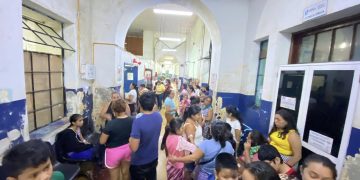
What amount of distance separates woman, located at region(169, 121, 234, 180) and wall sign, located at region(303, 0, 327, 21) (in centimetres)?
167

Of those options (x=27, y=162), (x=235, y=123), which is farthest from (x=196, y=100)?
(x=27, y=162)

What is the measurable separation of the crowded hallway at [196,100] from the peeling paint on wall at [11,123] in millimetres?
11

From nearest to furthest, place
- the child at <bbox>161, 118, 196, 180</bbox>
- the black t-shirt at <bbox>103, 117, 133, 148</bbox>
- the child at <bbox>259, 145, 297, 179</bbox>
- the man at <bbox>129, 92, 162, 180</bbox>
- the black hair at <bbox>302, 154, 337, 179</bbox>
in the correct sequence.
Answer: the black hair at <bbox>302, 154, 337, 179</bbox>, the child at <bbox>259, 145, 297, 179</bbox>, the man at <bbox>129, 92, 162, 180</bbox>, the child at <bbox>161, 118, 196, 180</bbox>, the black t-shirt at <bbox>103, 117, 133, 148</bbox>

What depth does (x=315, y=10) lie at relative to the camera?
2150 millimetres

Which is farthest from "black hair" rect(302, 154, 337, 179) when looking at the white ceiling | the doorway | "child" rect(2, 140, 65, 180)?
the white ceiling

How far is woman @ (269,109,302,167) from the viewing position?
1968mm

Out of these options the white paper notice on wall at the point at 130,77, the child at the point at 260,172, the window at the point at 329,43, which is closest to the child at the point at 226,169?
the child at the point at 260,172

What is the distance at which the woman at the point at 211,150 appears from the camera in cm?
187

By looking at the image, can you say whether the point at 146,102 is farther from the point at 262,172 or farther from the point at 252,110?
the point at 252,110

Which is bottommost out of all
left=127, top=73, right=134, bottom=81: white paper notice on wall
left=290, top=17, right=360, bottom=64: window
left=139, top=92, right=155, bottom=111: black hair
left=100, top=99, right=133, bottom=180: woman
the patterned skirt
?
the patterned skirt

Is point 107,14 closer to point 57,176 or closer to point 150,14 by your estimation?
point 57,176

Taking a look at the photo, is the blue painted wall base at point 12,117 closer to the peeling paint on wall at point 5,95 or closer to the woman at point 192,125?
the peeling paint on wall at point 5,95

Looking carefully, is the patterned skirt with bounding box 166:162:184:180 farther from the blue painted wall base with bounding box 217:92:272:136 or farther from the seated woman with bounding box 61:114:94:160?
the blue painted wall base with bounding box 217:92:272:136

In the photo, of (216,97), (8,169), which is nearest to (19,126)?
(8,169)
